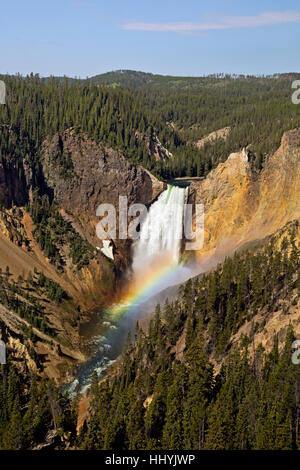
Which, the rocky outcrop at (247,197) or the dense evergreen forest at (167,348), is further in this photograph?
the rocky outcrop at (247,197)

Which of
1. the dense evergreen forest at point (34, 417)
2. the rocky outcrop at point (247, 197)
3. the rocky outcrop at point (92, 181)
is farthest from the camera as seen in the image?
the rocky outcrop at point (92, 181)

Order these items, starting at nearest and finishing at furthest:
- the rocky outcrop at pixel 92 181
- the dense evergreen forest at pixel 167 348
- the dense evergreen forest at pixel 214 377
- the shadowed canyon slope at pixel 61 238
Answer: the dense evergreen forest at pixel 214 377
the dense evergreen forest at pixel 167 348
the shadowed canyon slope at pixel 61 238
the rocky outcrop at pixel 92 181

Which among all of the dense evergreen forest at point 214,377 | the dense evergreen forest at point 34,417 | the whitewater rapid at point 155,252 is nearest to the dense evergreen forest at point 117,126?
the whitewater rapid at point 155,252

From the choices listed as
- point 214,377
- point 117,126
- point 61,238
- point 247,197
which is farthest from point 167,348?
point 117,126

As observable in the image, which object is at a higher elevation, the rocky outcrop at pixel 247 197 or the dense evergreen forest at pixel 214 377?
the rocky outcrop at pixel 247 197

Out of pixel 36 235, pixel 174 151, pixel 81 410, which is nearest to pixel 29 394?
pixel 81 410

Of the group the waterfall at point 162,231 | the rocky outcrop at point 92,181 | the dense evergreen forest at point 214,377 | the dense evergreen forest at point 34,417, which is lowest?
the dense evergreen forest at point 34,417

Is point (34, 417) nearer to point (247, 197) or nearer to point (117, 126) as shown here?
point (247, 197)

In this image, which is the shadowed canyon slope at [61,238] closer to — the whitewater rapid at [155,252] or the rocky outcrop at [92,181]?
the rocky outcrop at [92,181]
